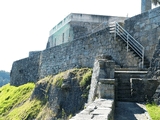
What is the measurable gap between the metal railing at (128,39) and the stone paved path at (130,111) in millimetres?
3983

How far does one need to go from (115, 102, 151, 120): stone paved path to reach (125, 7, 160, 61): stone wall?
415 cm

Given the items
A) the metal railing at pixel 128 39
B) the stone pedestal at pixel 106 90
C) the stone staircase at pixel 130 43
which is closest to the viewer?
the stone pedestal at pixel 106 90

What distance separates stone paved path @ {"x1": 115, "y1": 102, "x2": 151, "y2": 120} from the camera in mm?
6719

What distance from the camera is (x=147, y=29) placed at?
1209 cm

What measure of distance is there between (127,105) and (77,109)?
4.78 metres

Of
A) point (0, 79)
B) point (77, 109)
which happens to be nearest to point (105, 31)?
point (77, 109)

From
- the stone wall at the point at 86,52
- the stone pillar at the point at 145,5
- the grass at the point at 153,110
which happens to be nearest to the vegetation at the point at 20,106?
the stone wall at the point at 86,52

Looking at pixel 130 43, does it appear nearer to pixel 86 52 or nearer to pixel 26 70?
pixel 86 52

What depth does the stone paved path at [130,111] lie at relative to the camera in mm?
6719

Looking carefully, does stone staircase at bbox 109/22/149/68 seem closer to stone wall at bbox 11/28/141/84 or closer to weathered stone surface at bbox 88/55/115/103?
stone wall at bbox 11/28/141/84

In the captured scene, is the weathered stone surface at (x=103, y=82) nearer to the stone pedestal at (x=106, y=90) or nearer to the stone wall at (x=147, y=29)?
the stone pedestal at (x=106, y=90)

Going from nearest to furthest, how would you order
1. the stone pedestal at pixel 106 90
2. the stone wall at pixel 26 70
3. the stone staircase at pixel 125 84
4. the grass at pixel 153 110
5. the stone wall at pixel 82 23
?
1. the grass at pixel 153 110
2. the stone pedestal at pixel 106 90
3. the stone staircase at pixel 125 84
4. the stone wall at pixel 82 23
5. the stone wall at pixel 26 70

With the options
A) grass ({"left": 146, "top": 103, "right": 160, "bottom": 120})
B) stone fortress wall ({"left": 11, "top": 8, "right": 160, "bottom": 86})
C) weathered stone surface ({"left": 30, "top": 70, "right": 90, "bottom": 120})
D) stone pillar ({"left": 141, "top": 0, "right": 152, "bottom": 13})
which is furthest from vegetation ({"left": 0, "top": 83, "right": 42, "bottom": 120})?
grass ({"left": 146, "top": 103, "right": 160, "bottom": 120})

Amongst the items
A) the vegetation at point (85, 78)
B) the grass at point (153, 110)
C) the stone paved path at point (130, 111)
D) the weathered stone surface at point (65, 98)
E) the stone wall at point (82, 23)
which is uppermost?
the stone wall at point (82, 23)
